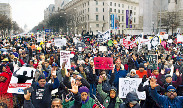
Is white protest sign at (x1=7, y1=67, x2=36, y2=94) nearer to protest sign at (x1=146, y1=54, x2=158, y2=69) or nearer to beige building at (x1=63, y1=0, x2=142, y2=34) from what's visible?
protest sign at (x1=146, y1=54, x2=158, y2=69)

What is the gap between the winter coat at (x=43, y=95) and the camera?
4.83 metres

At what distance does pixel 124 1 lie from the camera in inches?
3221

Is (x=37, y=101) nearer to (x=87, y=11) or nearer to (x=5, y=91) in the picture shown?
(x=5, y=91)

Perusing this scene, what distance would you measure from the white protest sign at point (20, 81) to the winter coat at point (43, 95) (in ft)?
1.43

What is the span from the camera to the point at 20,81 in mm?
5352

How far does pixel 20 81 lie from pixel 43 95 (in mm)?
857

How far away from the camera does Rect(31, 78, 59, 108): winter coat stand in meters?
4.83

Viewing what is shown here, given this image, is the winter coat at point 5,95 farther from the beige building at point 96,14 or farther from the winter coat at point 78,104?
the beige building at point 96,14

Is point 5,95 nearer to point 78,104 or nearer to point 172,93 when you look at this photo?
point 78,104

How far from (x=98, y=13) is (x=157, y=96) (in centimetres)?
7117

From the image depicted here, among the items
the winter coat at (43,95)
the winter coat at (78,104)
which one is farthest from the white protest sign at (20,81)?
the winter coat at (78,104)

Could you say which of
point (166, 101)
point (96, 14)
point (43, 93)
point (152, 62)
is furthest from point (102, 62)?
point (96, 14)

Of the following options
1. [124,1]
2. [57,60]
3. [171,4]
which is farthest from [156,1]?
[57,60]

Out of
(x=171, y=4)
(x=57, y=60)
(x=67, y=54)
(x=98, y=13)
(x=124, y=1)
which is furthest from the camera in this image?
(x=124, y=1)
